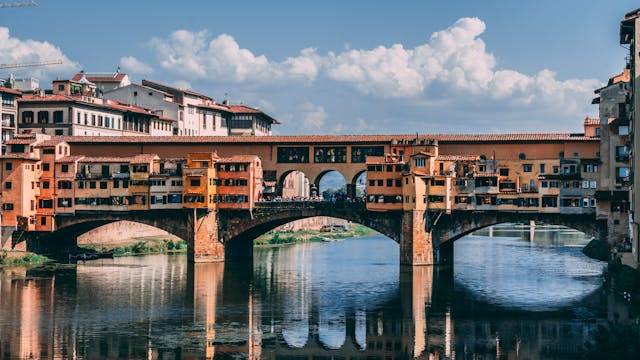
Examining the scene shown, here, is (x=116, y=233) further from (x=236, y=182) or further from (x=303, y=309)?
(x=303, y=309)

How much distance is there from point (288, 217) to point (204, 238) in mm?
9232

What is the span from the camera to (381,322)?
6366 centimetres

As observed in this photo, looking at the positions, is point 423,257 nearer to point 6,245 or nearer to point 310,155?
point 310,155

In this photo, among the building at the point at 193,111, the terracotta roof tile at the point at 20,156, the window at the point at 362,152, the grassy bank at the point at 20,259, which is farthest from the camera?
the building at the point at 193,111

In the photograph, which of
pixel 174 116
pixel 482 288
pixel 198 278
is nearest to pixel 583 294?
pixel 482 288

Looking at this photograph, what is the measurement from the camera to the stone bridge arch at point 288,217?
92.9 meters

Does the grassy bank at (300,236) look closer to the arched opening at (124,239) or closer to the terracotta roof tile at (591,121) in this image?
the arched opening at (124,239)

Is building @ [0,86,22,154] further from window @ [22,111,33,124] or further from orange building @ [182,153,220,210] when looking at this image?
orange building @ [182,153,220,210]

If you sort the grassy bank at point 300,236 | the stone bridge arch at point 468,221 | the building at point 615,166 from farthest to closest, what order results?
the grassy bank at point 300,236 → the stone bridge arch at point 468,221 → the building at point 615,166

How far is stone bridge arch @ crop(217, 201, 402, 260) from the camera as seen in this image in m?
92.9

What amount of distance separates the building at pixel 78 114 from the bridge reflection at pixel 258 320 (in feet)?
90.6

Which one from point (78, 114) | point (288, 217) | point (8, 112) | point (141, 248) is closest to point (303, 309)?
point (288, 217)

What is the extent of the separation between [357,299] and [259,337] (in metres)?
16.4

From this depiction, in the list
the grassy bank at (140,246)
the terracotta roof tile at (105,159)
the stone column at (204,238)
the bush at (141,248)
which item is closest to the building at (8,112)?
the terracotta roof tile at (105,159)
